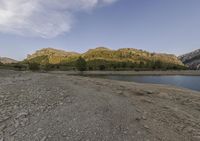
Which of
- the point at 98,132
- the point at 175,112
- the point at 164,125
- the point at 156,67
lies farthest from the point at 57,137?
the point at 156,67

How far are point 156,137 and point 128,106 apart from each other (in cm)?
332

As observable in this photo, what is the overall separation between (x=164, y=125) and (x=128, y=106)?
7.39 ft

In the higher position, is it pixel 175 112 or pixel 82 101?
pixel 82 101

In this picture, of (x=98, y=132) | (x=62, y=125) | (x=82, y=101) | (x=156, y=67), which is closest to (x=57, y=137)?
(x=62, y=125)

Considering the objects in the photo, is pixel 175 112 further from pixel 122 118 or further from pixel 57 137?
pixel 57 137

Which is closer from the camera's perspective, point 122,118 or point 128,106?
point 122,118

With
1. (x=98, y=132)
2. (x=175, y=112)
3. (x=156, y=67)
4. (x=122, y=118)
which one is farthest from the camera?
(x=156, y=67)

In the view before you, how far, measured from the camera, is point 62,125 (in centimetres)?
725

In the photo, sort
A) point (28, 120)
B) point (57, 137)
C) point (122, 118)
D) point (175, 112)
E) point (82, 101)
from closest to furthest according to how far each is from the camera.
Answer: point (57, 137), point (28, 120), point (122, 118), point (82, 101), point (175, 112)

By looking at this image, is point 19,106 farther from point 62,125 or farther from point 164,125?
point 164,125

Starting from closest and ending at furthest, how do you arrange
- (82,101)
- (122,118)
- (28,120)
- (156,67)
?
(28,120)
(122,118)
(82,101)
(156,67)

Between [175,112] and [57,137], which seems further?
[175,112]

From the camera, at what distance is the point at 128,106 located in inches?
411

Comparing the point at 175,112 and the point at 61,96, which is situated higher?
the point at 61,96
